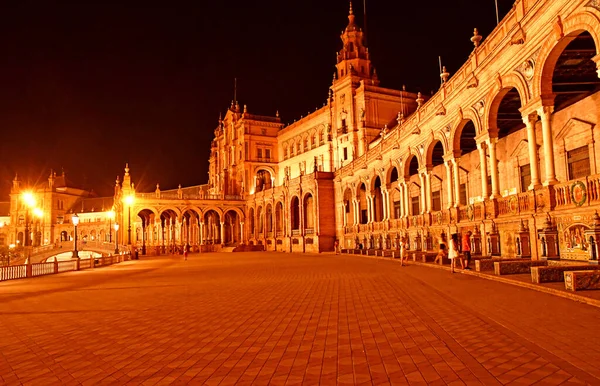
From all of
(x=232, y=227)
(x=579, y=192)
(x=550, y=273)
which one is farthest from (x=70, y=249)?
(x=579, y=192)

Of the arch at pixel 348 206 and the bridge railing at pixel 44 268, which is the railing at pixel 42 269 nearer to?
the bridge railing at pixel 44 268

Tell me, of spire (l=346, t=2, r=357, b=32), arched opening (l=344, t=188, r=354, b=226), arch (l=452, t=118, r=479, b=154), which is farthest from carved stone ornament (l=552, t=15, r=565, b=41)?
spire (l=346, t=2, r=357, b=32)

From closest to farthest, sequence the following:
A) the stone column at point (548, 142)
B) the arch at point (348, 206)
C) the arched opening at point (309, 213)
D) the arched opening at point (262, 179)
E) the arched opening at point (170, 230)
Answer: the stone column at point (548, 142) → the arch at point (348, 206) → the arched opening at point (309, 213) → the arched opening at point (170, 230) → the arched opening at point (262, 179)

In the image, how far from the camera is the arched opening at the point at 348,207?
1761 inches

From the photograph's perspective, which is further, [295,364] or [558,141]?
[558,141]

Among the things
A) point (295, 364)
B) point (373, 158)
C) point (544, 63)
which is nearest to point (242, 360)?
point (295, 364)

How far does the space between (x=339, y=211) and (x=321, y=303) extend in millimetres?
36077

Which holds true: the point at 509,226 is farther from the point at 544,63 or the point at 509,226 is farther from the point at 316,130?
the point at 316,130

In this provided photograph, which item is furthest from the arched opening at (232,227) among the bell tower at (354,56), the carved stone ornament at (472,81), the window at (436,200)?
the carved stone ornament at (472,81)

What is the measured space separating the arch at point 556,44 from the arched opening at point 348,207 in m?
30.6

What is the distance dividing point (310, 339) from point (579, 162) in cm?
1637

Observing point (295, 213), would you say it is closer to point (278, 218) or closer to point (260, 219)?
point (278, 218)

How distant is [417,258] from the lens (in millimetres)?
23188

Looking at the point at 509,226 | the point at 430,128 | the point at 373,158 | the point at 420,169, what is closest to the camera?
the point at 509,226
